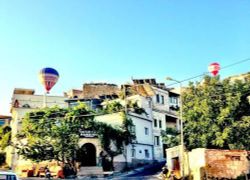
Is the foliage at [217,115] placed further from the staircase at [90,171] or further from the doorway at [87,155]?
the doorway at [87,155]

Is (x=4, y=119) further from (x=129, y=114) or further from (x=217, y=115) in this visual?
(x=217, y=115)

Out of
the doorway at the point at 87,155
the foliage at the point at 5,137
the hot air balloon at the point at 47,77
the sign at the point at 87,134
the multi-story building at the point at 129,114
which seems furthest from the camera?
the foliage at the point at 5,137

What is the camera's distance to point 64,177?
38344mm

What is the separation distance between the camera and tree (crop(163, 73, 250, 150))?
32656mm

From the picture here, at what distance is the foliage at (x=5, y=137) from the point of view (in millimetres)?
49469

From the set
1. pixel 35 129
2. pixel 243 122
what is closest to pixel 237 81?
pixel 243 122

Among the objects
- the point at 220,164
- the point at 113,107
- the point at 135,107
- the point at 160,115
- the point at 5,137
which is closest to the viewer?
the point at 220,164

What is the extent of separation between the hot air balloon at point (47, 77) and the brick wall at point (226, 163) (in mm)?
24019

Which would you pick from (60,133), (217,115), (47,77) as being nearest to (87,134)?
(60,133)

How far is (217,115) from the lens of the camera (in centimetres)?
3419

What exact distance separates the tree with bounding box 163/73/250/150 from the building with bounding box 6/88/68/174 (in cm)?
2113

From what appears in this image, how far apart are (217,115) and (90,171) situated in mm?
14203

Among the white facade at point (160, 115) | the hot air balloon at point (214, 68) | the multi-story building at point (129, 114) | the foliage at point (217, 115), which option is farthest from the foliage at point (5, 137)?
the hot air balloon at point (214, 68)

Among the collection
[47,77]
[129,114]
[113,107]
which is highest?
[47,77]
